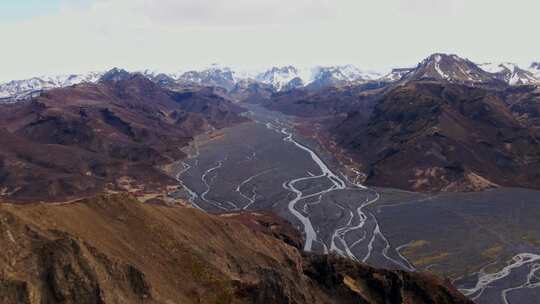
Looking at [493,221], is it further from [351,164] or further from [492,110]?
[492,110]

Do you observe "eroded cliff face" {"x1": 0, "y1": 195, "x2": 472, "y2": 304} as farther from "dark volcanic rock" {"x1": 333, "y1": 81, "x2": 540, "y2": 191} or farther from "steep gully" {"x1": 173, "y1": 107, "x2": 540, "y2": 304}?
"dark volcanic rock" {"x1": 333, "y1": 81, "x2": 540, "y2": 191}

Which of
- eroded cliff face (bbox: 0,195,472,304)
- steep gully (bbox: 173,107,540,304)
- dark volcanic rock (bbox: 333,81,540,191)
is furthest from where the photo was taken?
dark volcanic rock (bbox: 333,81,540,191)

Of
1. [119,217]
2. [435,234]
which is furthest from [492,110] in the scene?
[119,217]

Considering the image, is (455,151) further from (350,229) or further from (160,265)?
(160,265)

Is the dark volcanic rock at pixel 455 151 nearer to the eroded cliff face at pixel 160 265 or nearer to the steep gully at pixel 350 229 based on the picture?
the steep gully at pixel 350 229

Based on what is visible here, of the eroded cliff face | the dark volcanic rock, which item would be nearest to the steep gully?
the dark volcanic rock

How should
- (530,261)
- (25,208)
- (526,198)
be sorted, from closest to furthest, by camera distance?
(25,208)
(530,261)
(526,198)

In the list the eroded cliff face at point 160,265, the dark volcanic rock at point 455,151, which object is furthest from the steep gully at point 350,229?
the eroded cliff face at point 160,265
